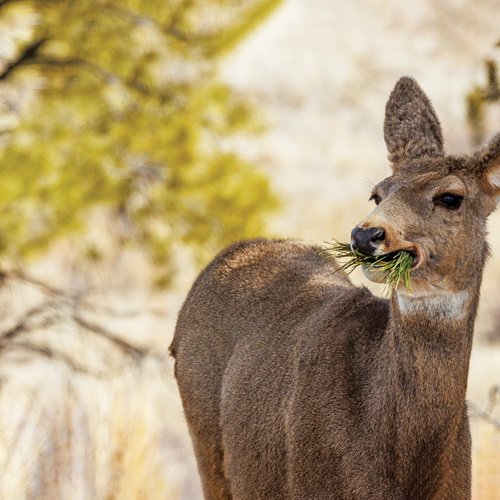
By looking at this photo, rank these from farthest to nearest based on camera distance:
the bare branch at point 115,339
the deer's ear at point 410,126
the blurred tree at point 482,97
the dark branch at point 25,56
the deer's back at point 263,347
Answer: the bare branch at point 115,339 < the dark branch at point 25,56 < the blurred tree at point 482,97 < the deer's ear at point 410,126 < the deer's back at point 263,347

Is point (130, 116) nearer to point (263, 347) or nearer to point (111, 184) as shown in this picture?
point (111, 184)

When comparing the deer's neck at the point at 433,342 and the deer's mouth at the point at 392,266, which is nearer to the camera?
the deer's mouth at the point at 392,266

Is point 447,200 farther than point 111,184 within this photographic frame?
No

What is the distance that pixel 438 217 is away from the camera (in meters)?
4.20

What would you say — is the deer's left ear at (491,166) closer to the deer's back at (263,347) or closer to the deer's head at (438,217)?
the deer's head at (438,217)

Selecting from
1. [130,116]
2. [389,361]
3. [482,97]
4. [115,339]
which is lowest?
[389,361]

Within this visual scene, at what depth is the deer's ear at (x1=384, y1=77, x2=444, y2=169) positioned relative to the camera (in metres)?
4.81

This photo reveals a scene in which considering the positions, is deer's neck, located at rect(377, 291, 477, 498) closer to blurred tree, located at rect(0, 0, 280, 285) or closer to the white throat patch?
the white throat patch

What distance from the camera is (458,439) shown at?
14.2 feet

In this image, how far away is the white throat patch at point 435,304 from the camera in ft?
13.7

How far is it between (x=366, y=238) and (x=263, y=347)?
1.24m

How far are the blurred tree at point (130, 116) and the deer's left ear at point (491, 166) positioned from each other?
6649 millimetres

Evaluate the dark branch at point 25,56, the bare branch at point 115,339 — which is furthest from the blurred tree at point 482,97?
the bare branch at point 115,339

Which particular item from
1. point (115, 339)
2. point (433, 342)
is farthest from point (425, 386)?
point (115, 339)
